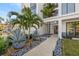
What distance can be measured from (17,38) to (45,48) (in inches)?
20.2

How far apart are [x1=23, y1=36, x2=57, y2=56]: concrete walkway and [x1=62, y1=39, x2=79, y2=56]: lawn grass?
192 mm

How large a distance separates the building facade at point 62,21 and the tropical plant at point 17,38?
1.05ft

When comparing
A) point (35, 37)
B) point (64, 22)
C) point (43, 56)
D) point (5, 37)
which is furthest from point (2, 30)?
point (64, 22)

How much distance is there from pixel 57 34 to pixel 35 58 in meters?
0.56

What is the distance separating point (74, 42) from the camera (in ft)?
12.8

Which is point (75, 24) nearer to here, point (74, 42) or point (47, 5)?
point (74, 42)

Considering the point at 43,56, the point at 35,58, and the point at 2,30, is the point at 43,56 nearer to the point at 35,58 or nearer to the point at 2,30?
the point at 35,58

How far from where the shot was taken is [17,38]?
3.96m

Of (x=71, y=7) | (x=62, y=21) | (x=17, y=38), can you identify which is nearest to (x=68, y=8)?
(x=71, y=7)

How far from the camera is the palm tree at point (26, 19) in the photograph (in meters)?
3.92

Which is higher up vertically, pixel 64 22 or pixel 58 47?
pixel 64 22

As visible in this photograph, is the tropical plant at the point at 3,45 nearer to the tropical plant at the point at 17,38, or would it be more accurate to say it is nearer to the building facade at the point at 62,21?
the tropical plant at the point at 17,38

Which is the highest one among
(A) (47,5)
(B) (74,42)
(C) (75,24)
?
(A) (47,5)

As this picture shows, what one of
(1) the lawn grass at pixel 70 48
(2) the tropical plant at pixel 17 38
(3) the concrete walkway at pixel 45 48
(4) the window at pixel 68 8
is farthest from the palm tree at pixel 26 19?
(1) the lawn grass at pixel 70 48
